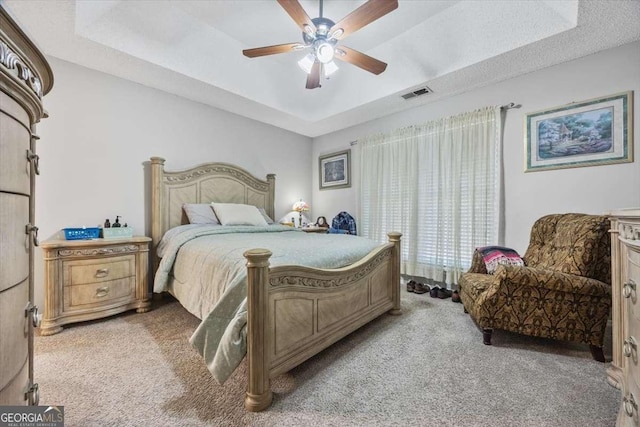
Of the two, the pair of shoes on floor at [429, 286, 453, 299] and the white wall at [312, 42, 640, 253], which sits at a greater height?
the white wall at [312, 42, 640, 253]

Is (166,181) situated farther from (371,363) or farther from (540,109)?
(540,109)

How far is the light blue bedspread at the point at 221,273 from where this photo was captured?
4.47 feet

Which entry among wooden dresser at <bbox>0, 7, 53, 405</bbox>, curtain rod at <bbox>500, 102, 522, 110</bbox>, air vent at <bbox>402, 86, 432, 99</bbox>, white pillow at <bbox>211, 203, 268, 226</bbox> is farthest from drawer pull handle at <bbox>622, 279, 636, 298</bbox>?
white pillow at <bbox>211, 203, 268, 226</bbox>

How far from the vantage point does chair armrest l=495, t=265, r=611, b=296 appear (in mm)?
1743

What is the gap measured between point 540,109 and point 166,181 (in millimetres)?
4264

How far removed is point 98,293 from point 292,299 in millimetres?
2068

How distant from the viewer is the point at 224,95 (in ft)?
10.8

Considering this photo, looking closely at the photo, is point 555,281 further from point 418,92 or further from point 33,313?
point 33,313

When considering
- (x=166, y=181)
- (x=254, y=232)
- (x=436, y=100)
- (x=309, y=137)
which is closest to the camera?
(x=254, y=232)

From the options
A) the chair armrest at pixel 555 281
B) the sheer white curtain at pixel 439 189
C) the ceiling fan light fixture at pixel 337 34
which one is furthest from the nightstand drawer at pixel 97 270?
the chair armrest at pixel 555 281

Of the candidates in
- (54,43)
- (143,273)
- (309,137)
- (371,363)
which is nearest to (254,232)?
(143,273)

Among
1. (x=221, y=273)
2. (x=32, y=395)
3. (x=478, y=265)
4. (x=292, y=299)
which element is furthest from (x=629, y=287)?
(x=32, y=395)

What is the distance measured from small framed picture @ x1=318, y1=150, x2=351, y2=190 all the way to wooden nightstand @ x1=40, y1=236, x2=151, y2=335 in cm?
301

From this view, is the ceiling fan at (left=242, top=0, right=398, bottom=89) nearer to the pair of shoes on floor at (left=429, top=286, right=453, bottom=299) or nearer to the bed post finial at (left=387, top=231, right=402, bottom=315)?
the bed post finial at (left=387, top=231, right=402, bottom=315)
